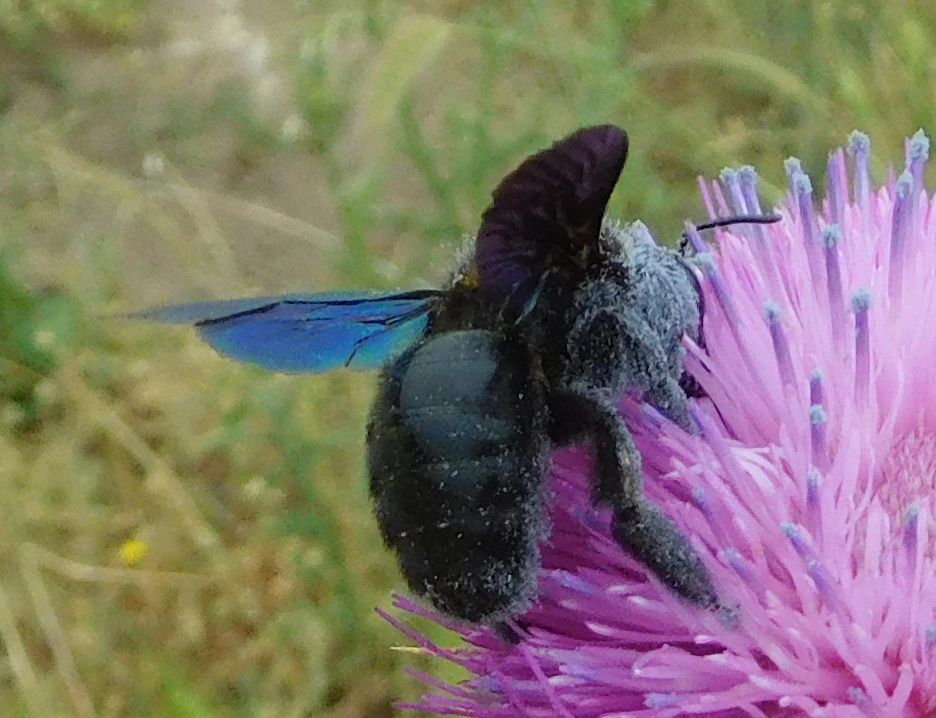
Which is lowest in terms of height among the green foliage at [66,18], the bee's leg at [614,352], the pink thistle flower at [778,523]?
the pink thistle flower at [778,523]

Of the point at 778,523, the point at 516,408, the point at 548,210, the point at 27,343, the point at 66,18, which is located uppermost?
the point at 66,18

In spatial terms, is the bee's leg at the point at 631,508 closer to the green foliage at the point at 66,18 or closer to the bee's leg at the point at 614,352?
the bee's leg at the point at 614,352

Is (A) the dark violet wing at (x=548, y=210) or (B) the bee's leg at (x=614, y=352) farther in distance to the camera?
(B) the bee's leg at (x=614, y=352)

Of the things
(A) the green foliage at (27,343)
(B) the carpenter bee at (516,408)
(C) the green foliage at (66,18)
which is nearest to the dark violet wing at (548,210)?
(B) the carpenter bee at (516,408)

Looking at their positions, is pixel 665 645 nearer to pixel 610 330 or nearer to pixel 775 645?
pixel 775 645

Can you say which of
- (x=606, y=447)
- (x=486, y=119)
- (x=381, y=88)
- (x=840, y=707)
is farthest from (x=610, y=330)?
(x=486, y=119)

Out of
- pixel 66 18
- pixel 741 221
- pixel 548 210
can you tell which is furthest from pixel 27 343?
pixel 548 210

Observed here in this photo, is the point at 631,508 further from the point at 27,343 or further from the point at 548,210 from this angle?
the point at 27,343
